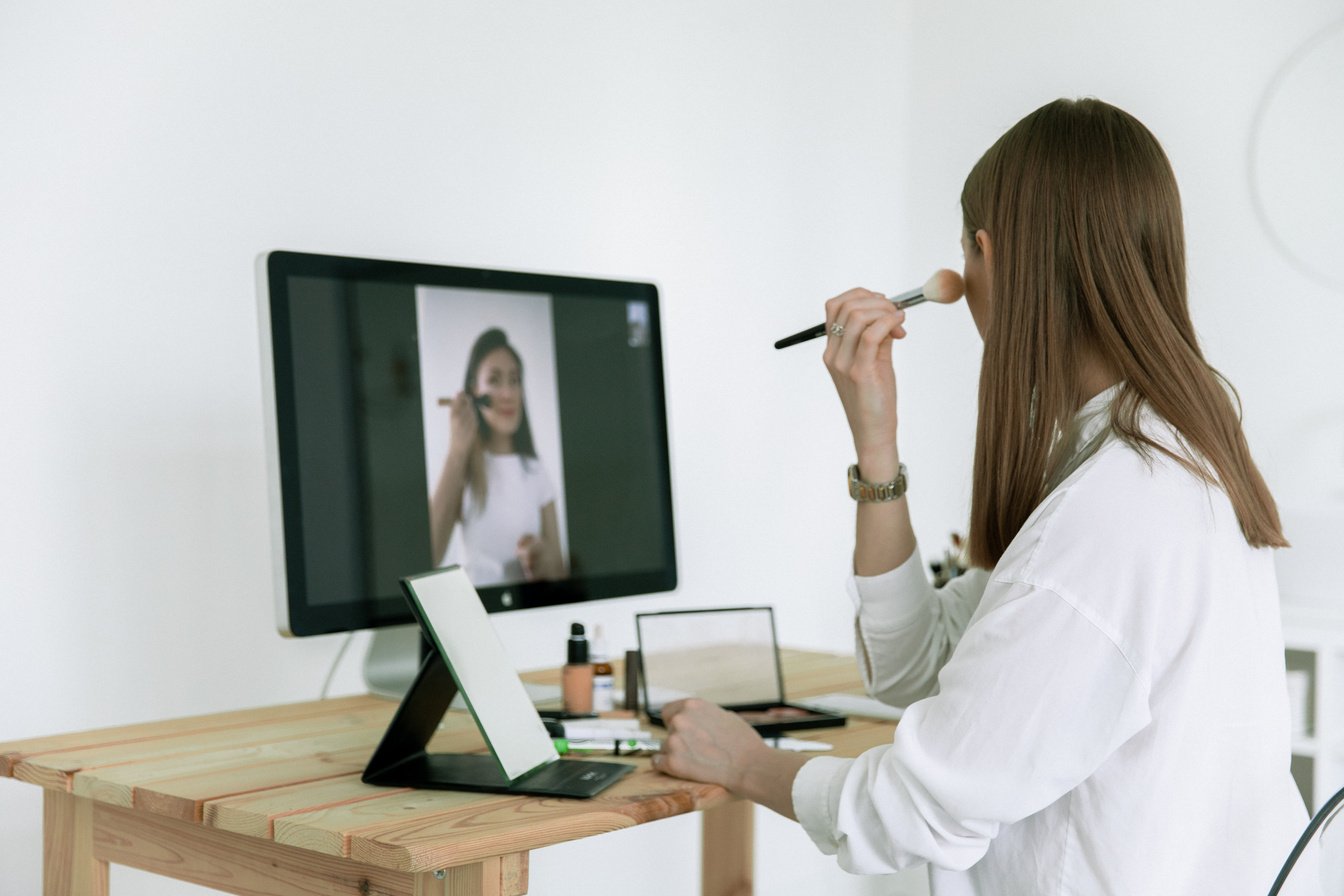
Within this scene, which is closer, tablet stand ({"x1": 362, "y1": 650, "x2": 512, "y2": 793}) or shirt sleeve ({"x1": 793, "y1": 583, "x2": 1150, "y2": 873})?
shirt sleeve ({"x1": 793, "y1": 583, "x2": 1150, "y2": 873})

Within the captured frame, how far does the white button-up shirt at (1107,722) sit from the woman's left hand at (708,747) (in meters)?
0.13

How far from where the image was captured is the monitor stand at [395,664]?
1489 millimetres

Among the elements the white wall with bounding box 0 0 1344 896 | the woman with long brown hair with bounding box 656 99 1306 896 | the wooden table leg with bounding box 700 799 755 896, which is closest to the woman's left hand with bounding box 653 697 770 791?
the woman with long brown hair with bounding box 656 99 1306 896

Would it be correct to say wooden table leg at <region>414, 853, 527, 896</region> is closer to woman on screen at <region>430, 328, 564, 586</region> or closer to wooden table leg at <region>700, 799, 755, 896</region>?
woman on screen at <region>430, 328, 564, 586</region>

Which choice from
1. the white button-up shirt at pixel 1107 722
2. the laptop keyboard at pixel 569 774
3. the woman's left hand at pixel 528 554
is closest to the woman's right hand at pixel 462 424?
the woman's left hand at pixel 528 554

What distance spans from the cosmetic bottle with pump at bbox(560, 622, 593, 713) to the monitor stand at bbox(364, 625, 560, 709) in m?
0.06

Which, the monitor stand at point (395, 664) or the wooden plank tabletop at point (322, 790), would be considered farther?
Result: the monitor stand at point (395, 664)

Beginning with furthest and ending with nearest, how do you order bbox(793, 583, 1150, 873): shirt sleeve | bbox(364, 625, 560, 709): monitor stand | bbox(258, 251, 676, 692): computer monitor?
bbox(364, 625, 560, 709): monitor stand, bbox(258, 251, 676, 692): computer monitor, bbox(793, 583, 1150, 873): shirt sleeve

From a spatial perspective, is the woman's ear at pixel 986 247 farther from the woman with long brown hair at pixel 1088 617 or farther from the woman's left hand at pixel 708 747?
the woman's left hand at pixel 708 747

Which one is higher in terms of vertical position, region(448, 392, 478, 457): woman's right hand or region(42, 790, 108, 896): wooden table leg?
region(448, 392, 478, 457): woman's right hand

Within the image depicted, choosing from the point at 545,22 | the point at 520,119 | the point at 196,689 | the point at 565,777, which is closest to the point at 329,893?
the point at 565,777

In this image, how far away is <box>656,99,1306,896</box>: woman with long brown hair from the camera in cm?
90

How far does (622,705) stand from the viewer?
149 centimetres

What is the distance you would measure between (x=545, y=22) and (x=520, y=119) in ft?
0.59
